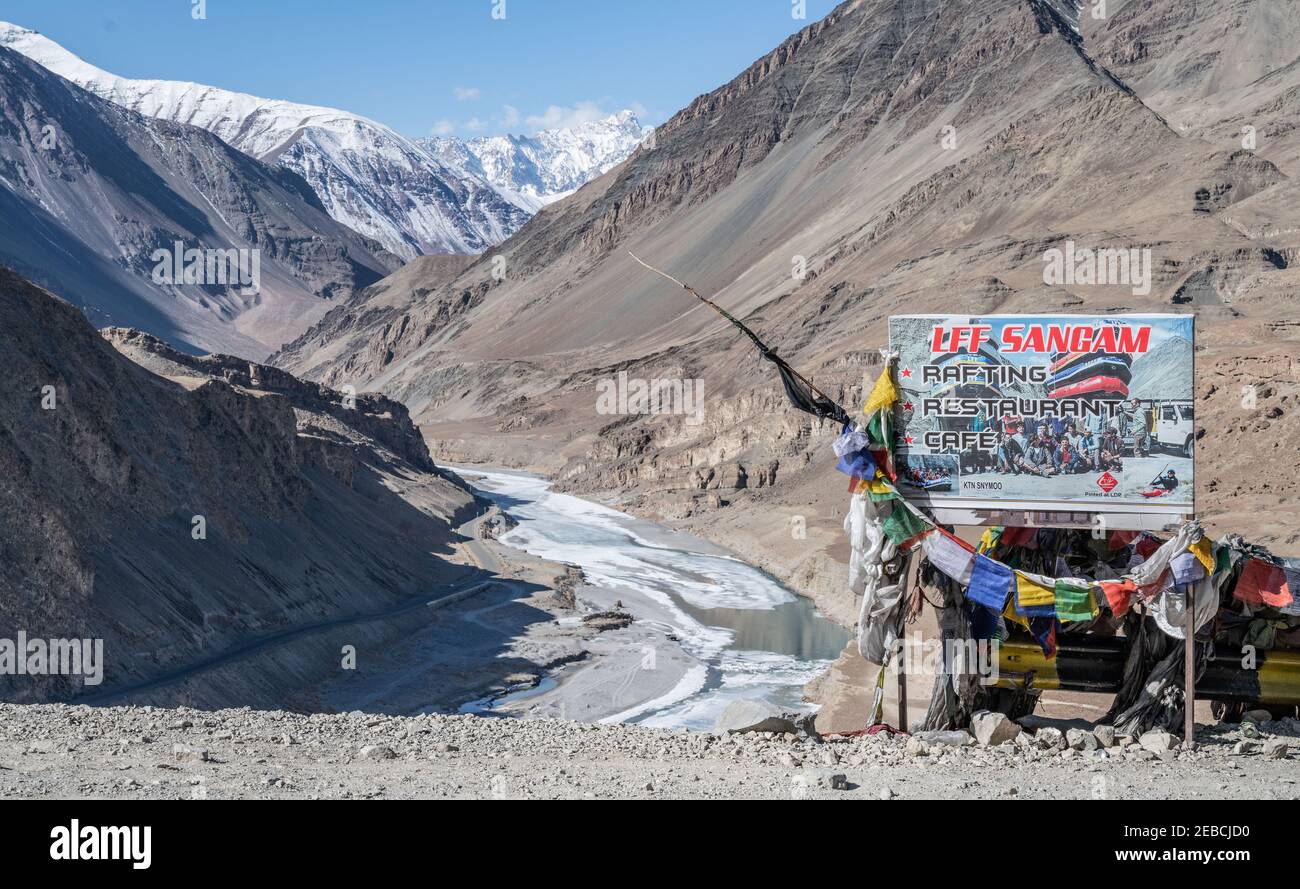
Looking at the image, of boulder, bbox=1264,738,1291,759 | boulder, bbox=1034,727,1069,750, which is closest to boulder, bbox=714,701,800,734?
boulder, bbox=1034,727,1069,750

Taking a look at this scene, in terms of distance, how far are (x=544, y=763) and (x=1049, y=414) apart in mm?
8231

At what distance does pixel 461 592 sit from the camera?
59219mm

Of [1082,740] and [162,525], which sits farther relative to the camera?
[162,525]


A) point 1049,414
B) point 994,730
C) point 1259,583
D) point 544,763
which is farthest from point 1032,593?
point 544,763

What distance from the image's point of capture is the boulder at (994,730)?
18562mm

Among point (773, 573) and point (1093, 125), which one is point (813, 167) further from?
point (773, 573)

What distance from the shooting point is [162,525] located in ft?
148

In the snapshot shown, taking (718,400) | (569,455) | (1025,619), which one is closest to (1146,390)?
(1025,619)

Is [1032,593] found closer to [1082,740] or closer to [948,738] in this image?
[1082,740]

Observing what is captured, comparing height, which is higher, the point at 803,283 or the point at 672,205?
the point at 672,205

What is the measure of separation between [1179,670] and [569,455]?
106m

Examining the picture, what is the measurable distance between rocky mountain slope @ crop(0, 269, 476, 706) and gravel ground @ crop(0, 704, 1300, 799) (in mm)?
15367

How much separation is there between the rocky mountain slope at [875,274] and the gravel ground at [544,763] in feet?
114

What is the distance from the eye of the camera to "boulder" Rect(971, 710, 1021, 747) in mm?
18562
